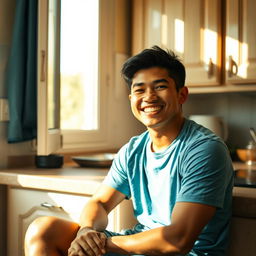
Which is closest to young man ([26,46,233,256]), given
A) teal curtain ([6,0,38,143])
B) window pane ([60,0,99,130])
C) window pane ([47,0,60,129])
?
window pane ([47,0,60,129])

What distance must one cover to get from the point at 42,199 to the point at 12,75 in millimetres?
642

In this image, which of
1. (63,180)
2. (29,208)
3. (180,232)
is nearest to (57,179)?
(63,180)

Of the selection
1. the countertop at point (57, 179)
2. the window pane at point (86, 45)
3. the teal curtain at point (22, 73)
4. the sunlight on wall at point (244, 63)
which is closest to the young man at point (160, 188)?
the countertop at point (57, 179)

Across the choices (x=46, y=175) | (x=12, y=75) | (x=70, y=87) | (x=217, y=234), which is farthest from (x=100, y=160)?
(x=70, y=87)

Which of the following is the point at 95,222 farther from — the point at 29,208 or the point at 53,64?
the point at 53,64

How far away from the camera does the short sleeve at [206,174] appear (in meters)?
1.27

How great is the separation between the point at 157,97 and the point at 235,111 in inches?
53.7

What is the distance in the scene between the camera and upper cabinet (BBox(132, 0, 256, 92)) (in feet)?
7.68

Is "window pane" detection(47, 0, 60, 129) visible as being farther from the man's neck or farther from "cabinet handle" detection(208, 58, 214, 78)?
"cabinet handle" detection(208, 58, 214, 78)

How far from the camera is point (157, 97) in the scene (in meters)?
1.47

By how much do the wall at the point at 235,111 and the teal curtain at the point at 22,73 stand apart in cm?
116

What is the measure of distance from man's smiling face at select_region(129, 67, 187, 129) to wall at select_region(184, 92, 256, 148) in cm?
125

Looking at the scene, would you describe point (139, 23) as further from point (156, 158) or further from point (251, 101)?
point (156, 158)

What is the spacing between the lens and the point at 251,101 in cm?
266
